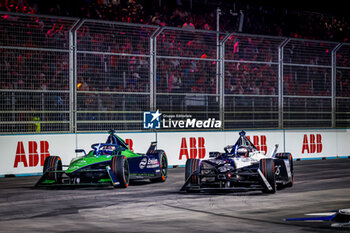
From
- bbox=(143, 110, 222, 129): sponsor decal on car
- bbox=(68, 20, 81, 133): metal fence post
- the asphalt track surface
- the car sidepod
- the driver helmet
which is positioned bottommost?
the asphalt track surface

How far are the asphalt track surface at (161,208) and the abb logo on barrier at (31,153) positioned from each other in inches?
81.9

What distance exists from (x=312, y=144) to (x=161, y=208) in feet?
45.8

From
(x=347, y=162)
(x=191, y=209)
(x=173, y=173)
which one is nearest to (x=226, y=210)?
(x=191, y=209)

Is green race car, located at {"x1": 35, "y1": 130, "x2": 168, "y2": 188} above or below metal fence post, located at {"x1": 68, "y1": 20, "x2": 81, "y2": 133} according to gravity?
below

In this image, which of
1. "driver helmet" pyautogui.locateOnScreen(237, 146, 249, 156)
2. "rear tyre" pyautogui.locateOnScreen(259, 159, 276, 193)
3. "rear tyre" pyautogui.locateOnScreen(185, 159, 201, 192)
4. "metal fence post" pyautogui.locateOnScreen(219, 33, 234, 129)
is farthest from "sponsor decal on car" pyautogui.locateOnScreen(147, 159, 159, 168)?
"metal fence post" pyautogui.locateOnScreen(219, 33, 234, 129)

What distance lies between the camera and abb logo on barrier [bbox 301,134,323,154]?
22.2m

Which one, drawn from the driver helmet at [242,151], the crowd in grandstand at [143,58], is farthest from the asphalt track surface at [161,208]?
the crowd in grandstand at [143,58]

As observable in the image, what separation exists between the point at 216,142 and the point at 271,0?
12.7m

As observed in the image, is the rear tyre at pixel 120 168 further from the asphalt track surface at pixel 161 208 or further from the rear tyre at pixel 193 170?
the rear tyre at pixel 193 170

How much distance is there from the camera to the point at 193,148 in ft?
64.8

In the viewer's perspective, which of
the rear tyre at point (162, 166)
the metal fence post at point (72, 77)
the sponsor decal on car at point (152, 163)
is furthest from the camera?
the metal fence post at point (72, 77)

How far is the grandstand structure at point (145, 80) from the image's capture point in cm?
1694

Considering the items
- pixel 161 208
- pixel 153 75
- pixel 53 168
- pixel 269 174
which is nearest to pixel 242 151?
pixel 269 174

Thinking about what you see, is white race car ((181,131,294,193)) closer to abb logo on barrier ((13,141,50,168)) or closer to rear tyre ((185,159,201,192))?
rear tyre ((185,159,201,192))
